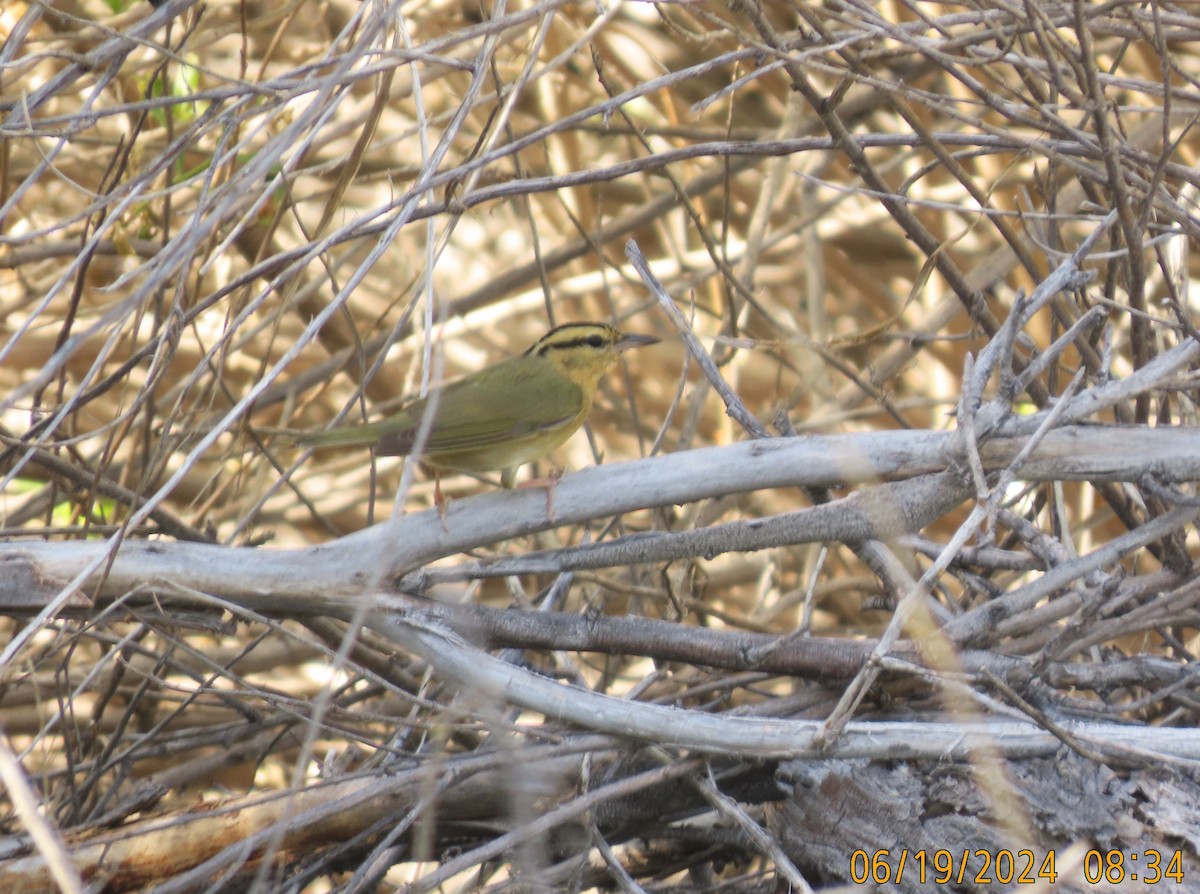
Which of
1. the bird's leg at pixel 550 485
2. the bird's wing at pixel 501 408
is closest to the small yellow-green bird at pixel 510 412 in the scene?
the bird's wing at pixel 501 408

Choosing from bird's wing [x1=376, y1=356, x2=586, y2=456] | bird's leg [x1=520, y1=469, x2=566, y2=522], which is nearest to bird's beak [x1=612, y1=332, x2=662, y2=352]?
bird's wing [x1=376, y1=356, x2=586, y2=456]

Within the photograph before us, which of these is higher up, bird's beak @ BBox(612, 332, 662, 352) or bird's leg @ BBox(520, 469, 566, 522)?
bird's leg @ BBox(520, 469, 566, 522)

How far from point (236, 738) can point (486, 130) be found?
220 cm

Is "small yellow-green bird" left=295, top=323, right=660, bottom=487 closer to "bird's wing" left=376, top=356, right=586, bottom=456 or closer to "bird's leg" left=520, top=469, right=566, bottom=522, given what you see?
"bird's wing" left=376, top=356, right=586, bottom=456

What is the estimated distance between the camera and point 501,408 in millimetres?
3975

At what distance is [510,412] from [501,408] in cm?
4

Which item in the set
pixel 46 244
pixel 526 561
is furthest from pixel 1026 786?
pixel 46 244

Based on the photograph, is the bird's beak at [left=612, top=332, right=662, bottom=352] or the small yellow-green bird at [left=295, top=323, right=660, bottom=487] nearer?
the small yellow-green bird at [left=295, top=323, right=660, bottom=487]

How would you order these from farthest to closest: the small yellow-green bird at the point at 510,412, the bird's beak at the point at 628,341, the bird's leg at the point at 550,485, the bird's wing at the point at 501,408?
1. the bird's beak at the point at 628,341
2. the bird's wing at the point at 501,408
3. the small yellow-green bird at the point at 510,412
4. the bird's leg at the point at 550,485

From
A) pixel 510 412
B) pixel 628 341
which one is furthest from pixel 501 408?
pixel 628 341

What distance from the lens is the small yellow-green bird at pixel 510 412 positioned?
3.69 m

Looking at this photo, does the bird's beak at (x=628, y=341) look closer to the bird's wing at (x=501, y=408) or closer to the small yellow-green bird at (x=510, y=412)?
the small yellow-green bird at (x=510, y=412)

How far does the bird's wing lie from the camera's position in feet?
12.5

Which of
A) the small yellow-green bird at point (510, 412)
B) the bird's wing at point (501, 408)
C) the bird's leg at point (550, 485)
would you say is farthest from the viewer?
the bird's wing at point (501, 408)
